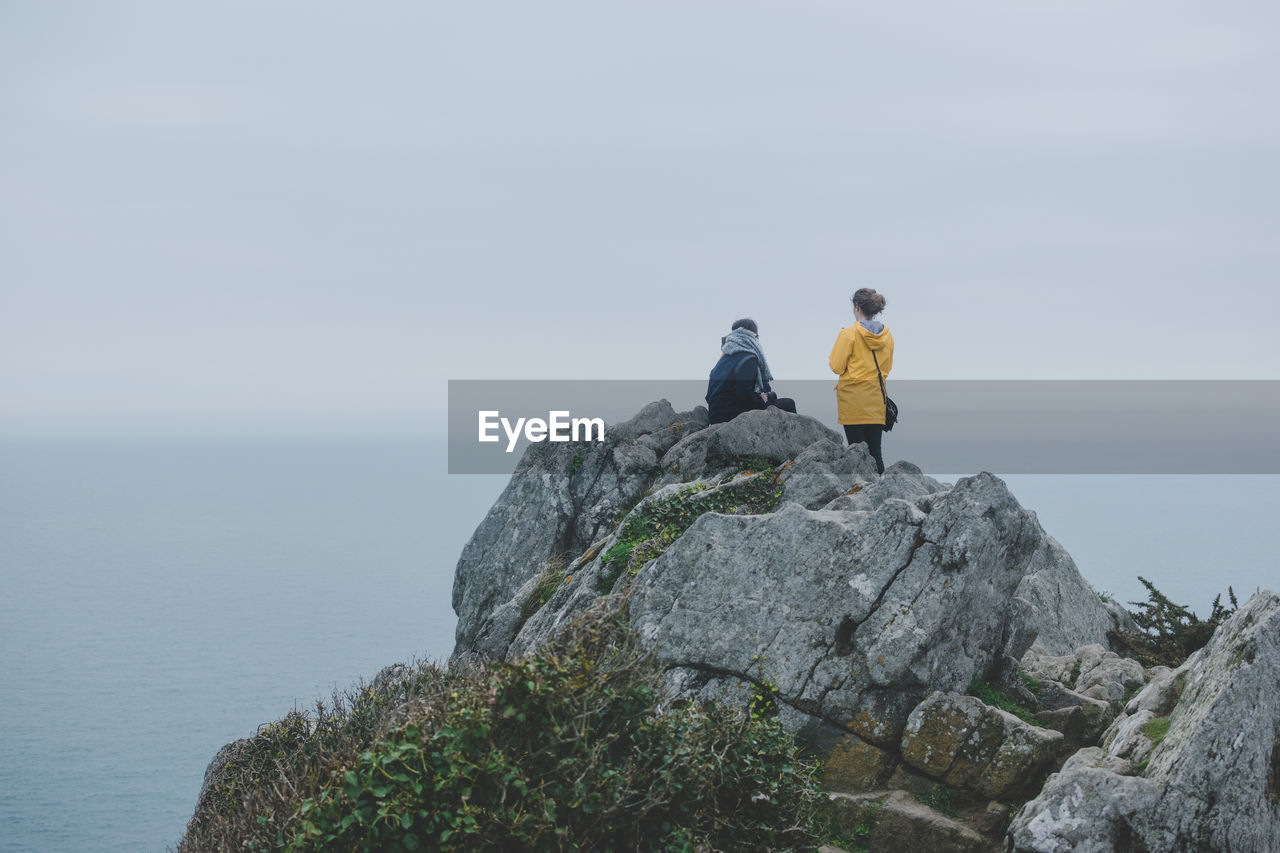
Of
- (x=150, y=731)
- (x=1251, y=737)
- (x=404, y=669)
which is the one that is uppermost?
(x=1251, y=737)

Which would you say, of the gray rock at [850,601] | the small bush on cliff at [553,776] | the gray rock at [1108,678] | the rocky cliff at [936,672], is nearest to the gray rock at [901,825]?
the rocky cliff at [936,672]

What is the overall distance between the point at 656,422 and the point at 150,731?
201496 millimetres

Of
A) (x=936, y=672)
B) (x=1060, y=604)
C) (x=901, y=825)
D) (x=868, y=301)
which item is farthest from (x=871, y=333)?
(x=901, y=825)

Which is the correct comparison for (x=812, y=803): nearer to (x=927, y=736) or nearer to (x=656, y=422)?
(x=927, y=736)

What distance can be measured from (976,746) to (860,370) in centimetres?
927

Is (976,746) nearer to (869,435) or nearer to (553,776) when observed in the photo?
Answer: (553,776)

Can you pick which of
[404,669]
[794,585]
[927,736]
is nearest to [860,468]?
[794,585]

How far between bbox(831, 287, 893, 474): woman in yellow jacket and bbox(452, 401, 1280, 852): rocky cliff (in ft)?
7.79

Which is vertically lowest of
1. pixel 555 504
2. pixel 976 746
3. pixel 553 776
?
Answer: pixel 976 746

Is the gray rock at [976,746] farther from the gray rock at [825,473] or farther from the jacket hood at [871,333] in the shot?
the jacket hood at [871,333]

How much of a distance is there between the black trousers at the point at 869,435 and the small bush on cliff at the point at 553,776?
35.9ft

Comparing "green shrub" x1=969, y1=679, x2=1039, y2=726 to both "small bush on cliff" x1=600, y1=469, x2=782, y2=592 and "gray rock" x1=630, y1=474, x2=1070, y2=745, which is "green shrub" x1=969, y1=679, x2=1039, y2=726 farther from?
"small bush on cliff" x1=600, y1=469, x2=782, y2=592

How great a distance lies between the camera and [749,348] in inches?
957

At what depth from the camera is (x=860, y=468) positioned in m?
18.4
